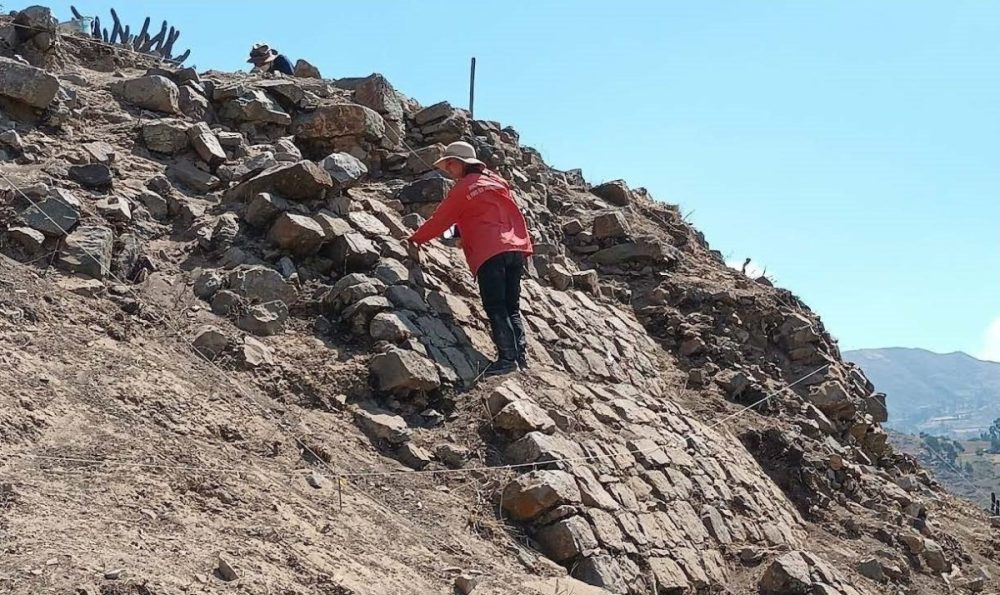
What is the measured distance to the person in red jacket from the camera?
691cm

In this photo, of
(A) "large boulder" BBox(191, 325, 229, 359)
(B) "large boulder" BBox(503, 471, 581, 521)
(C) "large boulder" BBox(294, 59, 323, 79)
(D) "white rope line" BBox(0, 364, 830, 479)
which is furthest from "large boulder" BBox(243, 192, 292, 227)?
(C) "large boulder" BBox(294, 59, 323, 79)

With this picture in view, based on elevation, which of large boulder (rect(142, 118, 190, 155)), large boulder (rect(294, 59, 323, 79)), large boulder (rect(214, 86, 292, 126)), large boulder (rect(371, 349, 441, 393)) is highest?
large boulder (rect(294, 59, 323, 79))

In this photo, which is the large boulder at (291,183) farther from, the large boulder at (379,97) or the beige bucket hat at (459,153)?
the large boulder at (379,97)

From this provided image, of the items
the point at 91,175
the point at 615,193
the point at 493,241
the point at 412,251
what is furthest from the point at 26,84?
the point at 615,193

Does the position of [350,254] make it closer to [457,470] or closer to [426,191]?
[426,191]

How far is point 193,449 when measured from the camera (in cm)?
464

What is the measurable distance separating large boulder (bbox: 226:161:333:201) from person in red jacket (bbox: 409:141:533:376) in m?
0.78

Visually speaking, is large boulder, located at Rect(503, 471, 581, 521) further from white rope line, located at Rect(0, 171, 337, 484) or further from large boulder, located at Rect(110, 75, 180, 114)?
large boulder, located at Rect(110, 75, 180, 114)

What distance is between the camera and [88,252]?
5770 millimetres

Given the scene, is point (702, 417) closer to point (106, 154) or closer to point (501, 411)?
point (501, 411)

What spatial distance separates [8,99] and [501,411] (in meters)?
4.23

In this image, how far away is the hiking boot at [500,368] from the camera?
263 inches

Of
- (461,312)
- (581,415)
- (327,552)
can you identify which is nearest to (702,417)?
(581,415)

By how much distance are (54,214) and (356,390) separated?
6.88ft
